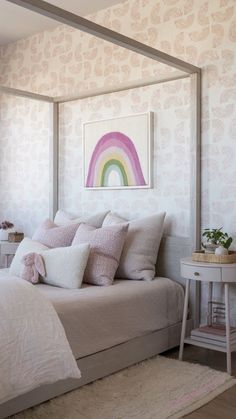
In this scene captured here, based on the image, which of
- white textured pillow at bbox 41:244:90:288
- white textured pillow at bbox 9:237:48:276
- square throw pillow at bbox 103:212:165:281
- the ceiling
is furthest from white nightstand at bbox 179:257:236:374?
the ceiling

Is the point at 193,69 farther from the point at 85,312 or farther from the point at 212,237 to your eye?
the point at 85,312

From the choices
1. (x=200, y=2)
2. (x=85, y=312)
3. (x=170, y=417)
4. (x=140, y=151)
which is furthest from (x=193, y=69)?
(x=170, y=417)

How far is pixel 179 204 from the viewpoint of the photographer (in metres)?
3.54

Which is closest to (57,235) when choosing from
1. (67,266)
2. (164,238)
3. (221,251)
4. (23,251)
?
(23,251)

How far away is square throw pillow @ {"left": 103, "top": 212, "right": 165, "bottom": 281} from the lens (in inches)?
130

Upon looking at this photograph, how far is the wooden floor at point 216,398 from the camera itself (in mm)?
2273

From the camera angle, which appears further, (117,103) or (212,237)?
(117,103)

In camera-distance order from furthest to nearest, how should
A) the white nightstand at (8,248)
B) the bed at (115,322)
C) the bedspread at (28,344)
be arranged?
the white nightstand at (8,248), the bed at (115,322), the bedspread at (28,344)

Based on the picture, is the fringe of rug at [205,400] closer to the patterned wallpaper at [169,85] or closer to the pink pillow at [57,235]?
the patterned wallpaper at [169,85]

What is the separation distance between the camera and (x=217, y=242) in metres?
3.16

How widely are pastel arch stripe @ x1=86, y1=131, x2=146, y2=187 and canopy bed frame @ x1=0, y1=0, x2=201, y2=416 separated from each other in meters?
0.42

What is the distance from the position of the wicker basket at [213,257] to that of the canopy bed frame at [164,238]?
0.27m

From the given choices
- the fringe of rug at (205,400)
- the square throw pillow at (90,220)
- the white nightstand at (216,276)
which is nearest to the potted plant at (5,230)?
the square throw pillow at (90,220)

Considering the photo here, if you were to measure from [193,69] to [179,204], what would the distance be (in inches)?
39.1
